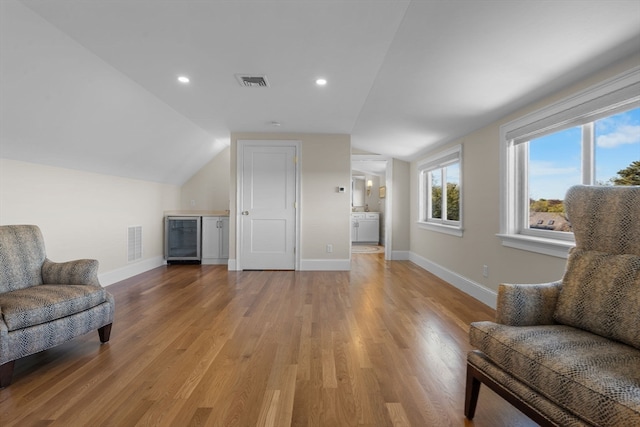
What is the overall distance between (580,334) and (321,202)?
153 inches

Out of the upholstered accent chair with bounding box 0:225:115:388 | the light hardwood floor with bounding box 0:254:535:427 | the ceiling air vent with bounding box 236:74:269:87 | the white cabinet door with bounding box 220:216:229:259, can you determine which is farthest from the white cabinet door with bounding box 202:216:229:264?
the upholstered accent chair with bounding box 0:225:115:388

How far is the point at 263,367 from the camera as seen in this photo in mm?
1922

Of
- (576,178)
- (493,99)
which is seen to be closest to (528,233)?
(576,178)

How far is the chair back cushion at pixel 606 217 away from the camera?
4.66 ft

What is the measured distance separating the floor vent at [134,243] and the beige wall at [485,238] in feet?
14.6

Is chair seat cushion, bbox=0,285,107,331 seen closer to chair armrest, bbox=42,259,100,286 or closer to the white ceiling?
chair armrest, bbox=42,259,100,286

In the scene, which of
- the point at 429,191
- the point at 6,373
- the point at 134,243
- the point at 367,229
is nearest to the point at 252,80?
the point at 6,373

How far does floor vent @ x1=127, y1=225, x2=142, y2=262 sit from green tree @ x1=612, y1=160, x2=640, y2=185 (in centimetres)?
525

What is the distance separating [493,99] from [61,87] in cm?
360

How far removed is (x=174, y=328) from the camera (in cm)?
253

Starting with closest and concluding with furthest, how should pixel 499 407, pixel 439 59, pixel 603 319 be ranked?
pixel 603 319, pixel 499 407, pixel 439 59

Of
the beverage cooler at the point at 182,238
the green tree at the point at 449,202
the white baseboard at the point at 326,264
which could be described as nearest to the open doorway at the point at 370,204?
the green tree at the point at 449,202

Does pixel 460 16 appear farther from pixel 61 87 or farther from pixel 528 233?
pixel 61 87

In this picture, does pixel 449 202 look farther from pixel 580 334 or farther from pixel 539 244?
pixel 580 334
